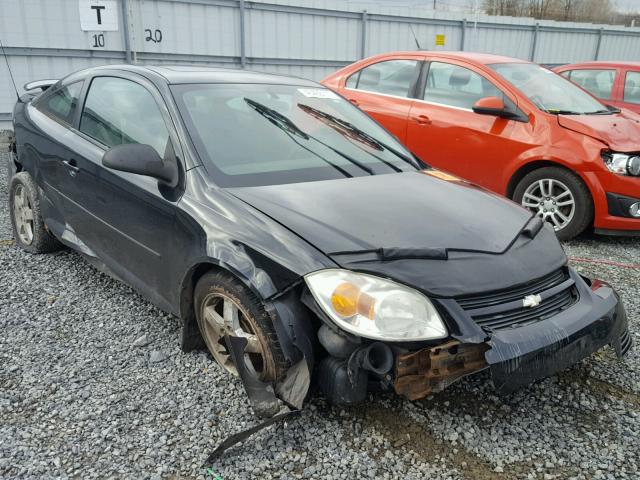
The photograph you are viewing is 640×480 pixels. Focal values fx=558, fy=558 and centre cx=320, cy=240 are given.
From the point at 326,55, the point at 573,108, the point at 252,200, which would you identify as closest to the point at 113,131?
the point at 252,200

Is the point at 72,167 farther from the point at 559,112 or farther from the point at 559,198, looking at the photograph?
the point at 559,112

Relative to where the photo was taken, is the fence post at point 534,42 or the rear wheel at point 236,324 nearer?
the rear wheel at point 236,324

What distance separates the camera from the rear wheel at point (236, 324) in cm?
220

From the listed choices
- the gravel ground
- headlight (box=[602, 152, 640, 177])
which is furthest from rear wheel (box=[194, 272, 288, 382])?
headlight (box=[602, 152, 640, 177])

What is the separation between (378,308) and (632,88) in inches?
278

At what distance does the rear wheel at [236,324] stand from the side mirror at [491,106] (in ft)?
11.3

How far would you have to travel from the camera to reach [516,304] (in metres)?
2.14

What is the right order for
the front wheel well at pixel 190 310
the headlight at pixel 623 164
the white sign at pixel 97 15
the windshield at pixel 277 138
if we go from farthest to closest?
the white sign at pixel 97 15, the headlight at pixel 623 164, the windshield at pixel 277 138, the front wheel well at pixel 190 310

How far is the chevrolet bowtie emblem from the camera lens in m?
2.16

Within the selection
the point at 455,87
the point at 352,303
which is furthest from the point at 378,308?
the point at 455,87

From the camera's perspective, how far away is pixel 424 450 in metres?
2.14

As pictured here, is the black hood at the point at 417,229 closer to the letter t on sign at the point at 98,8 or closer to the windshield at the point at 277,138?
the windshield at the point at 277,138

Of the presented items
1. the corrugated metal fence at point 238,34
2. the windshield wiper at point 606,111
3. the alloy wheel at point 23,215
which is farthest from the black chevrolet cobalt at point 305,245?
the corrugated metal fence at point 238,34

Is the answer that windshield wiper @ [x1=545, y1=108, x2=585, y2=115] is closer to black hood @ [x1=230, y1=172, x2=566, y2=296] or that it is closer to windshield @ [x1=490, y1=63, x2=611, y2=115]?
windshield @ [x1=490, y1=63, x2=611, y2=115]
